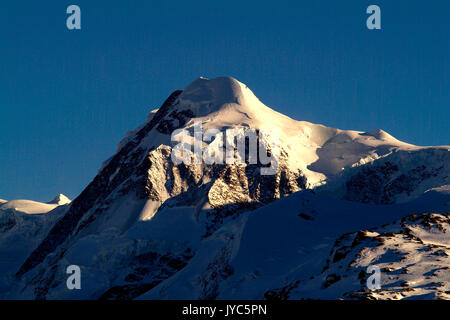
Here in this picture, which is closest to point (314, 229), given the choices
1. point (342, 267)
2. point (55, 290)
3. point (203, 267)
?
point (203, 267)

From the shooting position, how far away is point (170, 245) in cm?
19800

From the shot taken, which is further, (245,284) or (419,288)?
(245,284)

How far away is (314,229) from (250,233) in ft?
33.0

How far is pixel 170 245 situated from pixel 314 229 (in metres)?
75.6

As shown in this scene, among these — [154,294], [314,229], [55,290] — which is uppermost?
[314,229]

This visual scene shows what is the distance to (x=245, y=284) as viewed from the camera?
110 metres
